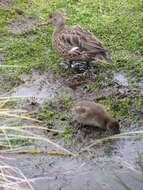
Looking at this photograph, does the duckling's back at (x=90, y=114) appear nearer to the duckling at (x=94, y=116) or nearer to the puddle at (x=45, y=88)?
the duckling at (x=94, y=116)

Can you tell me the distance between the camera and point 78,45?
22.7ft

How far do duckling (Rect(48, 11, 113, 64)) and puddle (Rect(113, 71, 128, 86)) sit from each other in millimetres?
198

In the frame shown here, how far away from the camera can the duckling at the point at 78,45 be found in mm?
6727

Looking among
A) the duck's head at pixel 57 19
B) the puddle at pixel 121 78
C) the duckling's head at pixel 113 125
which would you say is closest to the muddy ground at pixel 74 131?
the puddle at pixel 121 78

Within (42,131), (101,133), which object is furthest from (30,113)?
(101,133)

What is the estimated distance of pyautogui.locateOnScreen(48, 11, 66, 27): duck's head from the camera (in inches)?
293

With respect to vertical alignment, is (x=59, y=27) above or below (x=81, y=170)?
above

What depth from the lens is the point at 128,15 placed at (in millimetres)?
8492

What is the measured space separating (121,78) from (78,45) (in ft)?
2.36

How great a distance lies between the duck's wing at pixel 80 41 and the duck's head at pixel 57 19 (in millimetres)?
320

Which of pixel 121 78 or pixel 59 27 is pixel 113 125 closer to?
pixel 121 78

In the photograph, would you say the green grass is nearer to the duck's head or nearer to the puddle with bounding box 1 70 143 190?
the duck's head

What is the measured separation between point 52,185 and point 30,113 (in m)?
1.20

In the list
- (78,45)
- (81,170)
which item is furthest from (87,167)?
(78,45)
